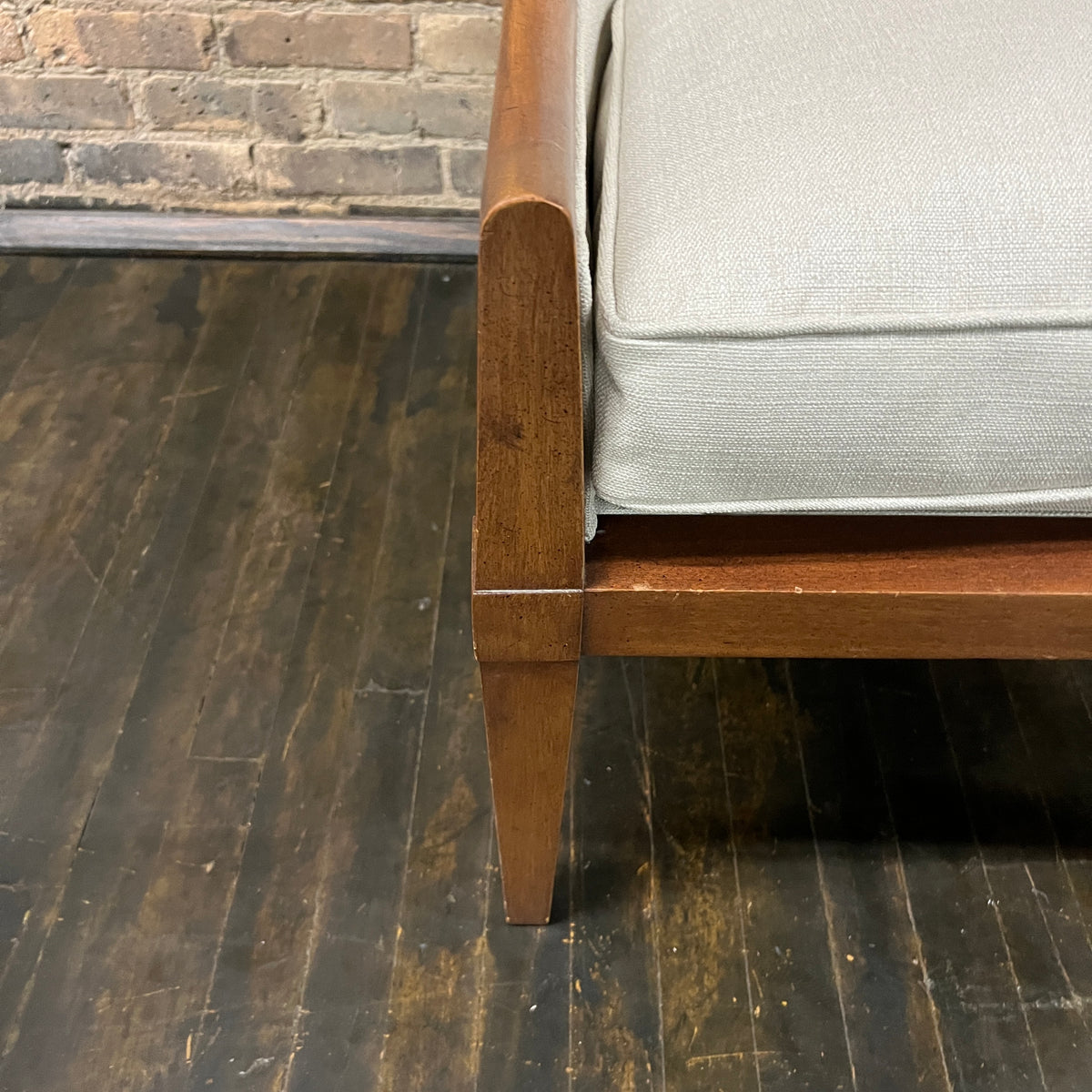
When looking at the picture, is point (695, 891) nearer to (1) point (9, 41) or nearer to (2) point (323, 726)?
(2) point (323, 726)

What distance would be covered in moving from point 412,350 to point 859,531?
82 cm

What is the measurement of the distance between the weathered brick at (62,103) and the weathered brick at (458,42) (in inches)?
16.0

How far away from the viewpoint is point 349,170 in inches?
54.3

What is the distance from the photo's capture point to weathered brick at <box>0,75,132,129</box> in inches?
51.6

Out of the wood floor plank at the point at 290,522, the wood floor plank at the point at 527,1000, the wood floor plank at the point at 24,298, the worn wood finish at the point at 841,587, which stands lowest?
the wood floor plank at the point at 527,1000

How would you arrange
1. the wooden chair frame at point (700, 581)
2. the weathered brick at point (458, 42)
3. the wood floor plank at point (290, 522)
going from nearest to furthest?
1. the wooden chair frame at point (700, 581)
2. the wood floor plank at point (290, 522)
3. the weathered brick at point (458, 42)

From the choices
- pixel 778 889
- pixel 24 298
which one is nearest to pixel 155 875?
pixel 778 889

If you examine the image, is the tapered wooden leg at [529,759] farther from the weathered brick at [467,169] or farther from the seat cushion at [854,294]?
the weathered brick at [467,169]

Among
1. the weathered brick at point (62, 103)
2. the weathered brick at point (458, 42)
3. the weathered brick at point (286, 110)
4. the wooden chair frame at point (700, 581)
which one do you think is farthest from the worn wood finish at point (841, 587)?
the weathered brick at point (62, 103)

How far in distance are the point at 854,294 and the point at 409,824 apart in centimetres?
59

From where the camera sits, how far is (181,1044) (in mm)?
760

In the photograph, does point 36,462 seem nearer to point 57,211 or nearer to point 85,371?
point 85,371

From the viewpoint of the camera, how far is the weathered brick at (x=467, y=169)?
1354mm

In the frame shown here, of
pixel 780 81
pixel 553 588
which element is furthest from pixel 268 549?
pixel 780 81
